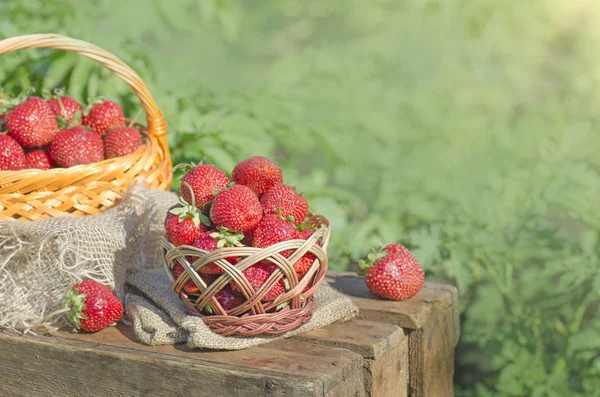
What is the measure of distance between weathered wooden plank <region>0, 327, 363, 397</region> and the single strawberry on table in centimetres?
3

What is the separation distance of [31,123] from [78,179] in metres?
0.19

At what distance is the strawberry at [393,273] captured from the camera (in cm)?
167

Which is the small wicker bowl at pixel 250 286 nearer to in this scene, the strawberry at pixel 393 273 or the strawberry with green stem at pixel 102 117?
the strawberry at pixel 393 273

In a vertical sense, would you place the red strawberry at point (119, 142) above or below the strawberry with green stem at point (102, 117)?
below

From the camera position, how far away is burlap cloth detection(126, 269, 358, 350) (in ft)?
4.56

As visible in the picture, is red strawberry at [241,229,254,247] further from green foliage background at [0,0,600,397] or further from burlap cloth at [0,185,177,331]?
green foliage background at [0,0,600,397]

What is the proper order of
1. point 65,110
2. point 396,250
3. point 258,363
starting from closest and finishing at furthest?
1. point 258,363
2. point 396,250
3. point 65,110

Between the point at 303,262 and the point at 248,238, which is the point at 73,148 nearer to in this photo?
the point at 248,238

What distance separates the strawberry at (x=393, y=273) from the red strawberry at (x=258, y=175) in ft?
1.18

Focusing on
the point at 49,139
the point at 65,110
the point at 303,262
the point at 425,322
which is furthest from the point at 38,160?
the point at 425,322

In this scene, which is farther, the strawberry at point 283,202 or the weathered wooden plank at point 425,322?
the weathered wooden plank at point 425,322

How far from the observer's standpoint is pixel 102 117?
194cm

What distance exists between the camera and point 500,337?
2.41 metres

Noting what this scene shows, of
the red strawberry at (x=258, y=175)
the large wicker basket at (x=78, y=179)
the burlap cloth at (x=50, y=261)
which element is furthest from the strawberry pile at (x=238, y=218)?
the large wicker basket at (x=78, y=179)
